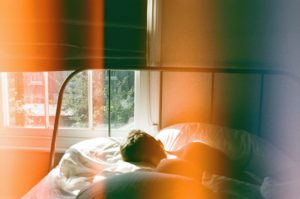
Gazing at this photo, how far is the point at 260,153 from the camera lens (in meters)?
1.44

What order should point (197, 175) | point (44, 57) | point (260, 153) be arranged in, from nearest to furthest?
point (197, 175), point (260, 153), point (44, 57)

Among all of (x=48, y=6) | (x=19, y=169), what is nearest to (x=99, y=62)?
(x=48, y=6)

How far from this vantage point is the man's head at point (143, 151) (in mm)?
1348

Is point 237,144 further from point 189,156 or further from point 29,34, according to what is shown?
point 29,34

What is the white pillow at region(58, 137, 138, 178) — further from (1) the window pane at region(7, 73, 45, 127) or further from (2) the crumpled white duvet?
(1) the window pane at region(7, 73, 45, 127)

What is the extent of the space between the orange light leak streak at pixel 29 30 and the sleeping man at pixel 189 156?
0.59 metres

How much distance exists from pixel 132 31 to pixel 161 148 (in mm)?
645

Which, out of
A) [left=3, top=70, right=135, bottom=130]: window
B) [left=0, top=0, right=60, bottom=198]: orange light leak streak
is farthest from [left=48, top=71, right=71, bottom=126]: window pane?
[left=0, top=0, right=60, bottom=198]: orange light leak streak

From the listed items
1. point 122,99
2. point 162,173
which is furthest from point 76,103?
point 162,173

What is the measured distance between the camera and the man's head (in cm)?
135

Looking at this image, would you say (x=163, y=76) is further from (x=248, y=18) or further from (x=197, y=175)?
(x=197, y=175)

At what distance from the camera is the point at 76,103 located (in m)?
2.07

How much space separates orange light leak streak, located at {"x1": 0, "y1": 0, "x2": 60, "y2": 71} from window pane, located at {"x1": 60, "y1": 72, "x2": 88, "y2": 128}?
1.53 feet

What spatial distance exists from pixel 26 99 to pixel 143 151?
42.7 inches
